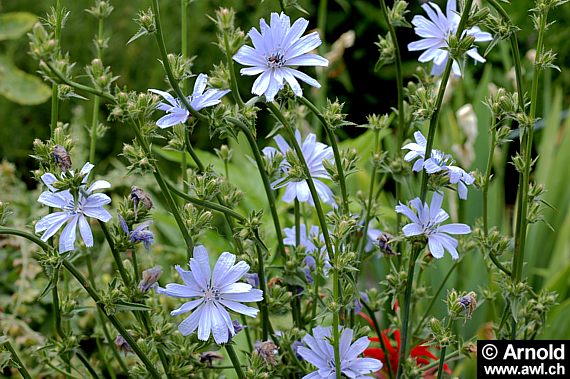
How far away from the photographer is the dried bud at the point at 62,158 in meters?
0.69

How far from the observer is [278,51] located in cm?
73

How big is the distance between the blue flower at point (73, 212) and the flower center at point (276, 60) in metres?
0.18

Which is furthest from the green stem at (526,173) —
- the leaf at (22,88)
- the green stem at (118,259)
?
the leaf at (22,88)

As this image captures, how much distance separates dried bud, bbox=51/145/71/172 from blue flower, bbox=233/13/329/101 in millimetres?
169

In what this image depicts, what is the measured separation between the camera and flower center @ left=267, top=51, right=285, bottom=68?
718 millimetres

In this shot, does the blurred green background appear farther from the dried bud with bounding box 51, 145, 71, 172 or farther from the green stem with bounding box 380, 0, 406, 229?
the dried bud with bounding box 51, 145, 71, 172

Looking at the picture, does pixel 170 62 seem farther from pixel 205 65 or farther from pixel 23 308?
pixel 205 65

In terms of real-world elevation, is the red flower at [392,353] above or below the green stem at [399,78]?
below

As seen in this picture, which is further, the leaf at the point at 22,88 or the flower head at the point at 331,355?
the leaf at the point at 22,88

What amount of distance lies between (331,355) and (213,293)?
14 cm

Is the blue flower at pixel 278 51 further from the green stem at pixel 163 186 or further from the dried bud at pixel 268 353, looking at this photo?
the dried bud at pixel 268 353

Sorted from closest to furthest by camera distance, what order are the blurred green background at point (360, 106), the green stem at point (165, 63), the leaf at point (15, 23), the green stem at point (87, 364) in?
the green stem at point (165, 63) → the green stem at point (87, 364) → the blurred green background at point (360, 106) → the leaf at point (15, 23)

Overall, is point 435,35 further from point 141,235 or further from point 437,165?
point 141,235

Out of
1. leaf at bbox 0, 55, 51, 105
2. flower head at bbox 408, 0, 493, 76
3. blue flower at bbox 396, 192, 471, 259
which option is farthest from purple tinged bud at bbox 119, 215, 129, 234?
leaf at bbox 0, 55, 51, 105
